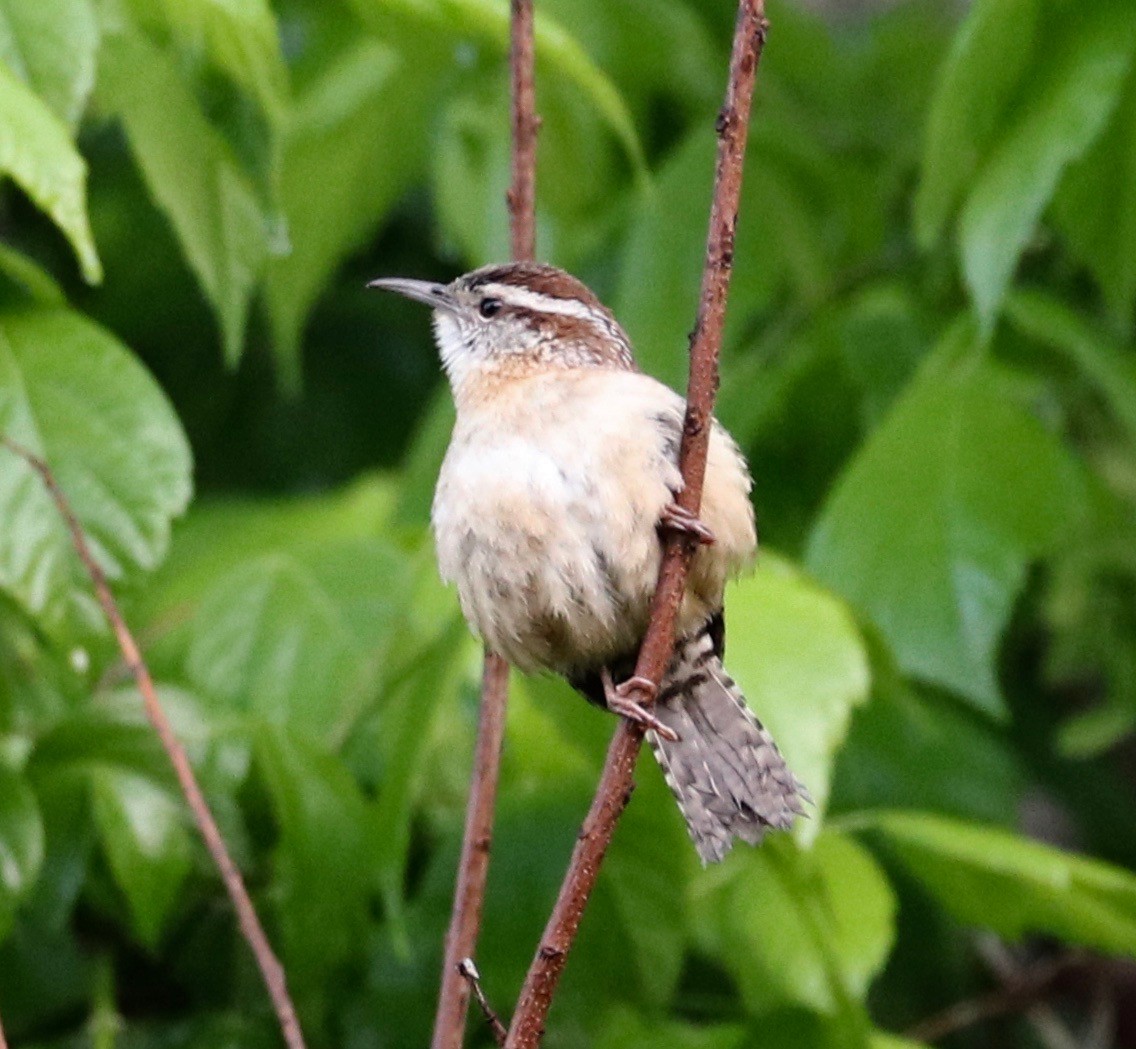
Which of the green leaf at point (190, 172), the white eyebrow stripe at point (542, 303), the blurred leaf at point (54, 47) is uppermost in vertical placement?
the blurred leaf at point (54, 47)

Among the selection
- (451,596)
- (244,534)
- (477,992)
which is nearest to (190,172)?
(451,596)

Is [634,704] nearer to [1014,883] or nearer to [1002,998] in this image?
[1014,883]

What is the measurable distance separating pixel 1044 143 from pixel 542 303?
1.03m

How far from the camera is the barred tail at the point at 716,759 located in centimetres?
284

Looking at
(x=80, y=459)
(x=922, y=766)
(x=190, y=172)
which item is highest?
(x=190, y=172)

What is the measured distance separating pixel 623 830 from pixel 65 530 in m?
1.30

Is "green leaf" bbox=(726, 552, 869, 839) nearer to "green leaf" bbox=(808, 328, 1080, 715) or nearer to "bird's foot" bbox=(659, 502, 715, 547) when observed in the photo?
"bird's foot" bbox=(659, 502, 715, 547)

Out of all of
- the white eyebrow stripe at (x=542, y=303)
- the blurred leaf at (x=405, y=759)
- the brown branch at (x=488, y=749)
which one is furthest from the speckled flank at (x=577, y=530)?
the white eyebrow stripe at (x=542, y=303)

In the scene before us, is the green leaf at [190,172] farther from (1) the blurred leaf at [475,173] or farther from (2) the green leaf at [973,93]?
(2) the green leaf at [973,93]

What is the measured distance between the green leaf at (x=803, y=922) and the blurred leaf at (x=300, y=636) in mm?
872

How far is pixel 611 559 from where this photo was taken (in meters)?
2.85

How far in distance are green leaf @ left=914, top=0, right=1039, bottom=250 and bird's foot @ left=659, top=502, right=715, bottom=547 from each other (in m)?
1.13

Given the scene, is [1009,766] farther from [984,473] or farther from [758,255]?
[758,255]

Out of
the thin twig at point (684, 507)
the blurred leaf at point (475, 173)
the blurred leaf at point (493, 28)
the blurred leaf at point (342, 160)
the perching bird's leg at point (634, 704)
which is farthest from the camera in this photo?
the blurred leaf at point (475, 173)
